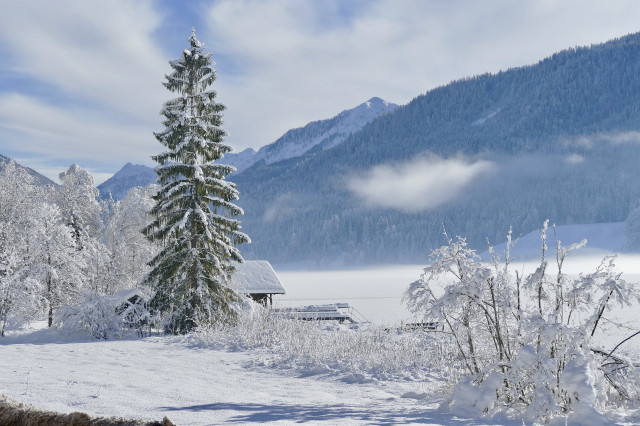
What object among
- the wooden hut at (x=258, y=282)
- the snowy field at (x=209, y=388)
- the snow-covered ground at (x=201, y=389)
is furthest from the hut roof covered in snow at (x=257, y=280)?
the snow-covered ground at (x=201, y=389)

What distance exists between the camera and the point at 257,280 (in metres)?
37.5

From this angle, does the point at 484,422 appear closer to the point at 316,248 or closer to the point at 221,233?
the point at 221,233

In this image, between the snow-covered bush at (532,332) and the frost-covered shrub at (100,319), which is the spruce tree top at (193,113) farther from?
the snow-covered bush at (532,332)

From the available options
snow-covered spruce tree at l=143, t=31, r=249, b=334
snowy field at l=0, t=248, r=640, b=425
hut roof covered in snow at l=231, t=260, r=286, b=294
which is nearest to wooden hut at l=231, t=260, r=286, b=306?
hut roof covered in snow at l=231, t=260, r=286, b=294

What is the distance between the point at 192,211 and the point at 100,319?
5.23 metres

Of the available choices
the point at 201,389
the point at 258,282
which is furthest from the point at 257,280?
the point at 201,389

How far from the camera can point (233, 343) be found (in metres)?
15.4

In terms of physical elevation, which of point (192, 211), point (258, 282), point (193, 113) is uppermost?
point (193, 113)

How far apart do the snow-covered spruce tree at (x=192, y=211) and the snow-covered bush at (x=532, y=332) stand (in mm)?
12150

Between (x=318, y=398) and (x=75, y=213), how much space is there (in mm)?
31708

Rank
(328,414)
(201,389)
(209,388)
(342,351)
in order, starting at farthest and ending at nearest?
1. (342,351)
2. (209,388)
3. (201,389)
4. (328,414)

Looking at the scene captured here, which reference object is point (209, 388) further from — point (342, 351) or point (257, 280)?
point (257, 280)

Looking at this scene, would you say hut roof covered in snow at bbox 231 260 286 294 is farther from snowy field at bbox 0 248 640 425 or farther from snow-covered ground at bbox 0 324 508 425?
snow-covered ground at bbox 0 324 508 425

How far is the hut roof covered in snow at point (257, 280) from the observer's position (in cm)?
3638
